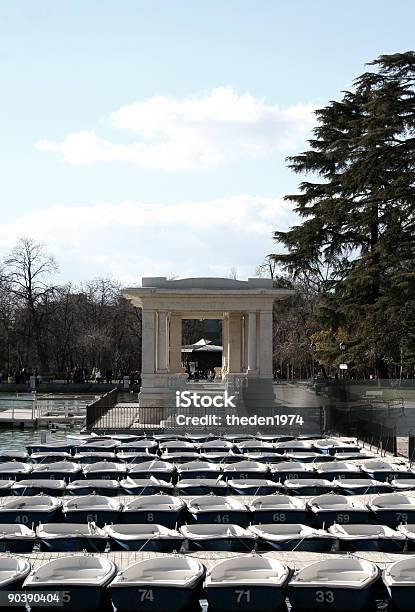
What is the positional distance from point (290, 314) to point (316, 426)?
140ft

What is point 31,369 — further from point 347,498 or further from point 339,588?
point 339,588

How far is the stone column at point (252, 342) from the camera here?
38.6 metres

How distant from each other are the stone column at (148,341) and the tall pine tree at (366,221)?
34.7ft

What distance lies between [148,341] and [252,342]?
14.7ft

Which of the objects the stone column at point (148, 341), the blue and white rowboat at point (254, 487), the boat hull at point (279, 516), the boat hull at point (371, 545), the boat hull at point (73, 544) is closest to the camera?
the boat hull at point (371, 545)

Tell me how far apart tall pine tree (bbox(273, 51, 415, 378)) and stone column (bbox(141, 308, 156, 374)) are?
34.7ft

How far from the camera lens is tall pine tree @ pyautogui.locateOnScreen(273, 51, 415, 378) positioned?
42.2 m

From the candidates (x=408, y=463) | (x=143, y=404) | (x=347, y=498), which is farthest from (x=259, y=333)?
(x=347, y=498)

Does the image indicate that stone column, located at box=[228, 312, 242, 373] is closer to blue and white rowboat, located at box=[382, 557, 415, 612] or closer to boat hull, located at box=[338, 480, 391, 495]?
boat hull, located at box=[338, 480, 391, 495]

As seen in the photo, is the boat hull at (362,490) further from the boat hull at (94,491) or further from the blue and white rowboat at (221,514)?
the boat hull at (94,491)

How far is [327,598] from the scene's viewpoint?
10547mm

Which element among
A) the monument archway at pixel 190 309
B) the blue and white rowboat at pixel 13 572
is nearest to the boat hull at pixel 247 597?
the blue and white rowboat at pixel 13 572

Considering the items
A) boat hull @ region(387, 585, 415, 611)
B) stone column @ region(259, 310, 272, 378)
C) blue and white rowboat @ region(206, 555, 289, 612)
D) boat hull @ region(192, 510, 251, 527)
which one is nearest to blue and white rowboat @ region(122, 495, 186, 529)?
boat hull @ region(192, 510, 251, 527)

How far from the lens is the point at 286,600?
1110cm
